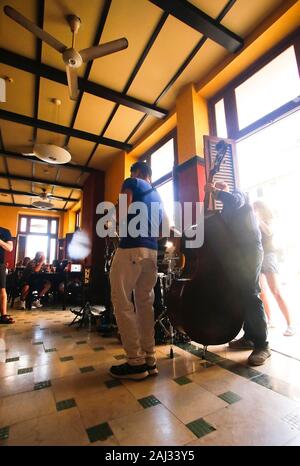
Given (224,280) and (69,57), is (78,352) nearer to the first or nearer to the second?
(224,280)

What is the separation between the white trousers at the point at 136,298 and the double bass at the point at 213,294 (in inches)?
9.0

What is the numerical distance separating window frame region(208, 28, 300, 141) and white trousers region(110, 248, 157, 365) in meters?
2.83

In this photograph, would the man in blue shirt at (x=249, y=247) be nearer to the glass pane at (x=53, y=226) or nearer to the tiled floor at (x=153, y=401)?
the tiled floor at (x=153, y=401)

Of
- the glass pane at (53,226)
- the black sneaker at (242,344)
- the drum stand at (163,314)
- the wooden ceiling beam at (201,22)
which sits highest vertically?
the wooden ceiling beam at (201,22)

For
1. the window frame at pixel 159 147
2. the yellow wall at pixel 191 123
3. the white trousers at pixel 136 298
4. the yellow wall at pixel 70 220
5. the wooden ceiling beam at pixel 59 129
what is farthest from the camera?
the yellow wall at pixel 70 220

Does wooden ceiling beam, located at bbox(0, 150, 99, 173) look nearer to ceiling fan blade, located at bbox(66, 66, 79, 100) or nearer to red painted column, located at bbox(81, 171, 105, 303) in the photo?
red painted column, located at bbox(81, 171, 105, 303)

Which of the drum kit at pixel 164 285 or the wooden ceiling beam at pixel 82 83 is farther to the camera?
the wooden ceiling beam at pixel 82 83

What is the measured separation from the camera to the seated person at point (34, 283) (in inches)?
211

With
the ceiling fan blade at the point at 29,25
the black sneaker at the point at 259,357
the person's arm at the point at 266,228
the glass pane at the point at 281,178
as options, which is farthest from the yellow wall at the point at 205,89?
the black sneaker at the point at 259,357

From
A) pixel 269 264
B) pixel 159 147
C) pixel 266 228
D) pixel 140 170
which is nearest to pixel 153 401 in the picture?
pixel 140 170

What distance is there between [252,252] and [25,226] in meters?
11.8

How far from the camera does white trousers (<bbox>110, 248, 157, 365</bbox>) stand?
1628 millimetres

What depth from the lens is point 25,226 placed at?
11.5 meters

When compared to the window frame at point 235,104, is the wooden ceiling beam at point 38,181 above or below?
above
